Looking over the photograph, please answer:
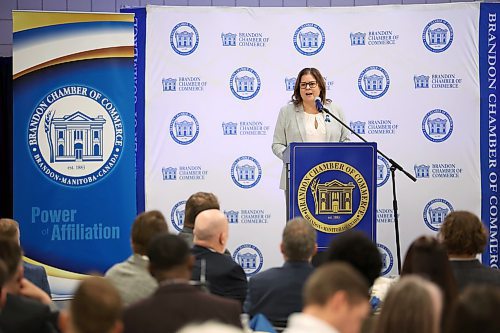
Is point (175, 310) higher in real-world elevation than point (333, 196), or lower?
lower

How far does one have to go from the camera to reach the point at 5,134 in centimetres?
919

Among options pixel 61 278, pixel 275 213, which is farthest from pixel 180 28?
pixel 61 278

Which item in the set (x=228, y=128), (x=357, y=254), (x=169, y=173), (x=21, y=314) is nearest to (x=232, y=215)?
(x=169, y=173)

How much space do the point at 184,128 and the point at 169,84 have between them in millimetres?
460

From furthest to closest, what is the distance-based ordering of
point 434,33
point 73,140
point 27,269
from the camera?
point 434,33
point 73,140
point 27,269

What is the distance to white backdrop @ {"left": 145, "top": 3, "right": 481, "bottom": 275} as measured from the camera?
8617mm

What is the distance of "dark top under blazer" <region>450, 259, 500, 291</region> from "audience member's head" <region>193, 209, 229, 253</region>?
1.29m

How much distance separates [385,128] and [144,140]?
239 centimetres

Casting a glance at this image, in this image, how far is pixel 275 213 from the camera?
340 inches

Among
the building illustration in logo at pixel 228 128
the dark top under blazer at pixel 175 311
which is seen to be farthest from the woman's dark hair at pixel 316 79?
the dark top under blazer at pixel 175 311

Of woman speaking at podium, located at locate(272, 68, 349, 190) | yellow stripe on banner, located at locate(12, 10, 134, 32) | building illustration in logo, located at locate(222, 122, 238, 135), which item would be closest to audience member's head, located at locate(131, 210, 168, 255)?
woman speaking at podium, located at locate(272, 68, 349, 190)

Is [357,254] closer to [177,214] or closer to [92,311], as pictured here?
[92,311]

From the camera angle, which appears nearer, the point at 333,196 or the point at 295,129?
the point at 333,196

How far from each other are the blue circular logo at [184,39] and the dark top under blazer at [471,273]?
15.7ft
